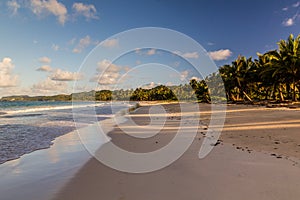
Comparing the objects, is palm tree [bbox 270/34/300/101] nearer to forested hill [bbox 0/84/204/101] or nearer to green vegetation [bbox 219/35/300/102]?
green vegetation [bbox 219/35/300/102]

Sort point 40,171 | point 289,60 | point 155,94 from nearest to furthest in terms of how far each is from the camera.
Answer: point 40,171 < point 289,60 < point 155,94

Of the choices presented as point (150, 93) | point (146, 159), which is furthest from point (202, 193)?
point (150, 93)

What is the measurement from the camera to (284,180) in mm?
4914

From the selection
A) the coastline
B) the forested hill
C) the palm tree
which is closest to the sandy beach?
the coastline

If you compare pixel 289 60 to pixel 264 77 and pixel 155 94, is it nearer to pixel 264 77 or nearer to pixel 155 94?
pixel 264 77

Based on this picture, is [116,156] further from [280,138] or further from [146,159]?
[280,138]

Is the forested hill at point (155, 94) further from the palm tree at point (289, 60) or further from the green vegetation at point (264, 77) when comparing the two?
the palm tree at point (289, 60)

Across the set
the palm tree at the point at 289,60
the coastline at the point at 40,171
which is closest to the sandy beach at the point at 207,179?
the coastline at the point at 40,171

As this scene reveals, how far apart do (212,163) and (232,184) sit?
174cm

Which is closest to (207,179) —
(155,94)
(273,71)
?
(273,71)

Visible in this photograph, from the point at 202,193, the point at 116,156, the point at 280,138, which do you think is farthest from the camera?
the point at 280,138

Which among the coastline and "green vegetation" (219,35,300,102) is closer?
the coastline

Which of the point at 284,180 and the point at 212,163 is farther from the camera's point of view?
the point at 212,163

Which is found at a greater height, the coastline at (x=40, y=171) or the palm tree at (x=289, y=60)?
the palm tree at (x=289, y=60)
